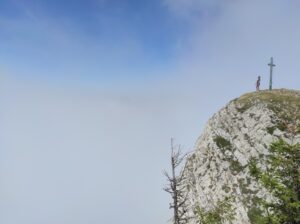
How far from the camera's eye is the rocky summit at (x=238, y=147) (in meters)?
72.9

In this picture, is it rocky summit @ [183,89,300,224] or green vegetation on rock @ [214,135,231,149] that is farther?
green vegetation on rock @ [214,135,231,149]

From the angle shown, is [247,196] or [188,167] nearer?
[247,196]

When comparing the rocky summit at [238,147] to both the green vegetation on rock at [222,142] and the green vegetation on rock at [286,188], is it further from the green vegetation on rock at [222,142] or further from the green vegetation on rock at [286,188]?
the green vegetation on rock at [286,188]

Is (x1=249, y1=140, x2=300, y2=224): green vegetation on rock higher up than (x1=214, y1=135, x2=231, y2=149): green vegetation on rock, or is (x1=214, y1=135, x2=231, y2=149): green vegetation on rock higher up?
(x1=214, y1=135, x2=231, y2=149): green vegetation on rock

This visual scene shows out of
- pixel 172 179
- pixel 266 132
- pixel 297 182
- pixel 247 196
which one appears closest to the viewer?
pixel 297 182

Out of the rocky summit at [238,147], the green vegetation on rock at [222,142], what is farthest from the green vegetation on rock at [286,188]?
the green vegetation on rock at [222,142]

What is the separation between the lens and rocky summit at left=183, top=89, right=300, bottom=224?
2869 inches

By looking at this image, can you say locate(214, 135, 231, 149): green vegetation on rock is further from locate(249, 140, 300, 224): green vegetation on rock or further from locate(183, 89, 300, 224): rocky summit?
locate(249, 140, 300, 224): green vegetation on rock

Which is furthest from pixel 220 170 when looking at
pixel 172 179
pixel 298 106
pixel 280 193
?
pixel 280 193

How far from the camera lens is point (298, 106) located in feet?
264

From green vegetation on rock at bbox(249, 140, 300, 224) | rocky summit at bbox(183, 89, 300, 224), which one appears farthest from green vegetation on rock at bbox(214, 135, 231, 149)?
green vegetation on rock at bbox(249, 140, 300, 224)

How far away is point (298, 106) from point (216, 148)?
45.5 feet

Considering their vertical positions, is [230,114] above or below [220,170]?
above

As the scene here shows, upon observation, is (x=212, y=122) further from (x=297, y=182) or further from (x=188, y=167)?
(x=297, y=182)
